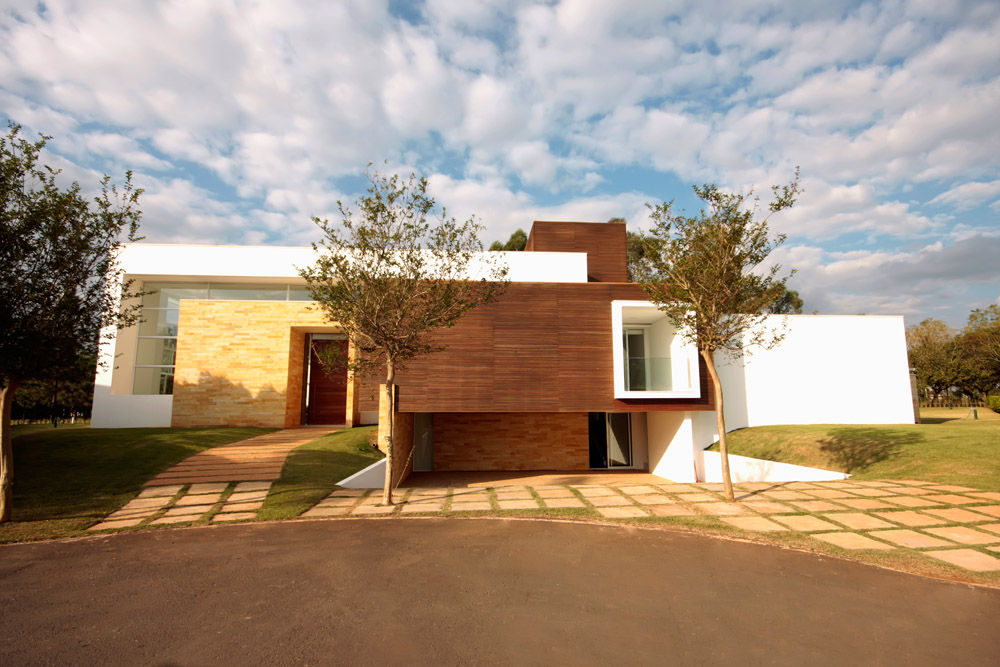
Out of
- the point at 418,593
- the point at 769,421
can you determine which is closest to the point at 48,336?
the point at 418,593

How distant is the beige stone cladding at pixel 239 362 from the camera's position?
17.5 meters

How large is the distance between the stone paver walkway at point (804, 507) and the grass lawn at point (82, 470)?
3796 mm

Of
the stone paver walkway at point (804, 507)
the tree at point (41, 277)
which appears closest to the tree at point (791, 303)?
the stone paver walkway at point (804, 507)

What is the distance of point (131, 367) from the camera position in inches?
718

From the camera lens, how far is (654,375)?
13.8 metres

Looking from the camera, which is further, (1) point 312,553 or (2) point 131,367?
(2) point 131,367

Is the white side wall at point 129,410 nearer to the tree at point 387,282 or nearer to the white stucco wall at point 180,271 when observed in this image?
the white stucco wall at point 180,271

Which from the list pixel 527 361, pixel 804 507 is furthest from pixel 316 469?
pixel 804 507

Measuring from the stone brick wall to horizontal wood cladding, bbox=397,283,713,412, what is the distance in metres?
4.62

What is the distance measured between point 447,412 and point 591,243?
9.93 meters

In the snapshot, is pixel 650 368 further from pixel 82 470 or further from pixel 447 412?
pixel 82 470

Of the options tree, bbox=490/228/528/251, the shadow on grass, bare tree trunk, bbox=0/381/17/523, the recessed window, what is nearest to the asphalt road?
bare tree trunk, bbox=0/381/17/523

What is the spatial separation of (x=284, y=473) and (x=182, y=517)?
3022mm

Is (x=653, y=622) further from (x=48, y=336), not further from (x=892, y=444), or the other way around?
(x=892, y=444)
